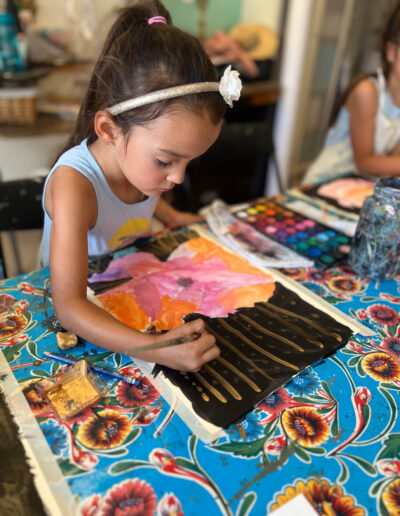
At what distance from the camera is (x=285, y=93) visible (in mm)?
2434

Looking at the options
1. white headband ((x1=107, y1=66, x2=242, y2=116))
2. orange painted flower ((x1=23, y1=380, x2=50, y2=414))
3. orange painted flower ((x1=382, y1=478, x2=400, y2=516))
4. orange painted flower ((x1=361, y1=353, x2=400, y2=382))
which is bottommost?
orange painted flower ((x1=382, y1=478, x2=400, y2=516))

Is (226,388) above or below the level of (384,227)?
below

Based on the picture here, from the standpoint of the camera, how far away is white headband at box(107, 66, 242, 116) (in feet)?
2.15

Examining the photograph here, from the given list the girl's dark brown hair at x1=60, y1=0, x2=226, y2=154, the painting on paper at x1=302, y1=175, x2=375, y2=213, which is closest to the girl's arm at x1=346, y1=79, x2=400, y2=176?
the painting on paper at x1=302, y1=175, x2=375, y2=213

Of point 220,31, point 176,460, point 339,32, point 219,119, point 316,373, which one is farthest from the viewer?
point 339,32

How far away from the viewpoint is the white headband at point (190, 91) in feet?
2.15

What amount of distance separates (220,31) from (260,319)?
2.20 meters

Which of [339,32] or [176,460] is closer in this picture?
[176,460]

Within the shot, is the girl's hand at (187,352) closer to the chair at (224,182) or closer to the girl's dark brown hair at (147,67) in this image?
the girl's dark brown hair at (147,67)

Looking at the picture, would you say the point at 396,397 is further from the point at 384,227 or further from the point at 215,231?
the point at 215,231

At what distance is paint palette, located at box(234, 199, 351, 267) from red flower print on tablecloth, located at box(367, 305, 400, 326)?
0.49ft

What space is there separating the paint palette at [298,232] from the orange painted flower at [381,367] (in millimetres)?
268

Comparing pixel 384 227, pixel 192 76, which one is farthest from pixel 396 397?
pixel 192 76

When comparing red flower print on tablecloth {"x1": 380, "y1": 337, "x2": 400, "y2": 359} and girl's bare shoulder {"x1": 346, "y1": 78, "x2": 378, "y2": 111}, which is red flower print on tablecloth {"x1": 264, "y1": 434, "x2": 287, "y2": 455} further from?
girl's bare shoulder {"x1": 346, "y1": 78, "x2": 378, "y2": 111}
